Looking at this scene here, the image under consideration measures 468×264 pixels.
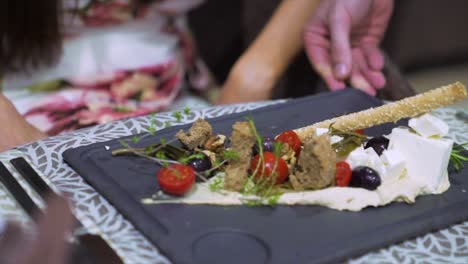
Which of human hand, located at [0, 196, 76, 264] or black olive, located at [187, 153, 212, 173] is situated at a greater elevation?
human hand, located at [0, 196, 76, 264]

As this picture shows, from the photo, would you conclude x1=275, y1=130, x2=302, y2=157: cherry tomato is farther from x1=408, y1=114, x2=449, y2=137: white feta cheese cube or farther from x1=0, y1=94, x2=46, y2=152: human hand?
x1=0, y1=94, x2=46, y2=152: human hand

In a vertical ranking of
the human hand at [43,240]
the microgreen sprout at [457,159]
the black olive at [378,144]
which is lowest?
the microgreen sprout at [457,159]

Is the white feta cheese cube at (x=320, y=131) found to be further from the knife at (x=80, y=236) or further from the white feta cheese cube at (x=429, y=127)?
the knife at (x=80, y=236)

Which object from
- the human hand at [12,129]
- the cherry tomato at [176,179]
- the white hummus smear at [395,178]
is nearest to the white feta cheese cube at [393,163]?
the white hummus smear at [395,178]

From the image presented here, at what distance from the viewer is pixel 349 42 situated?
4.07 ft

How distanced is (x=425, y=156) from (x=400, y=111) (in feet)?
0.35

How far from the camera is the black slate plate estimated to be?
0.68 metres

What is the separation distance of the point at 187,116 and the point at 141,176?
0.25m

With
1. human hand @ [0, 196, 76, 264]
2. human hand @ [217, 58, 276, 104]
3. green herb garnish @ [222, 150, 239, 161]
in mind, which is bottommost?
human hand @ [217, 58, 276, 104]

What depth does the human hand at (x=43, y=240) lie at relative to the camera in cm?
56

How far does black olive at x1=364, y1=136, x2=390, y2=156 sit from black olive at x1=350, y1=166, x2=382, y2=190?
0.06 meters

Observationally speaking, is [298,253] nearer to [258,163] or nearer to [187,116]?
[258,163]

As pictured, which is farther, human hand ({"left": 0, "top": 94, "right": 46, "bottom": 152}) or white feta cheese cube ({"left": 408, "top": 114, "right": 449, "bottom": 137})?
human hand ({"left": 0, "top": 94, "right": 46, "bottom": 152})

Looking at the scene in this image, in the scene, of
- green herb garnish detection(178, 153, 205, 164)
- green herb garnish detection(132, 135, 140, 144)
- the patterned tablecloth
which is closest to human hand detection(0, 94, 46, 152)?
the patterned tablecloth
